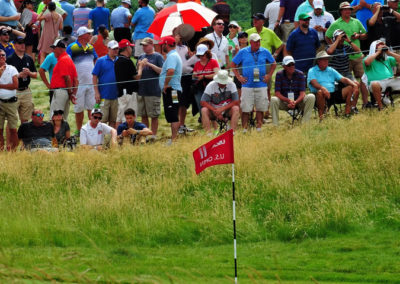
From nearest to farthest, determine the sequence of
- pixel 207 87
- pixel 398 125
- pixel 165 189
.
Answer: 1. pixel 165 189
2. pixel 398 125
3. pixel 207 87

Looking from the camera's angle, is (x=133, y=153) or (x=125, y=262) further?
(x=133, y=153)

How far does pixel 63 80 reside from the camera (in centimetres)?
1897

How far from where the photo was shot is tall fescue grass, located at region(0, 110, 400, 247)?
46.0 ft

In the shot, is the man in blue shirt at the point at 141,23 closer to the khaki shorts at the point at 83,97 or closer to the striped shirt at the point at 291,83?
the khaki shorts at the point at 83,97

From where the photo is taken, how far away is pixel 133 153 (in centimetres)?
1700

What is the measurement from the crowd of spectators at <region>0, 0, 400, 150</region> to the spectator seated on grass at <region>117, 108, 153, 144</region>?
0.06 feet

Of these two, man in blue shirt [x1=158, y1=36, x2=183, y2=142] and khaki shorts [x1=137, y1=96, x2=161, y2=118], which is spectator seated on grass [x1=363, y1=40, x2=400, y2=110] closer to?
man in blue shirt [x1=158, y1=36, x2=183, y2=142]

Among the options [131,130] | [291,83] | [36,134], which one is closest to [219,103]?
[291,83]

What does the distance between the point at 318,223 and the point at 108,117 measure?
6.48 meters

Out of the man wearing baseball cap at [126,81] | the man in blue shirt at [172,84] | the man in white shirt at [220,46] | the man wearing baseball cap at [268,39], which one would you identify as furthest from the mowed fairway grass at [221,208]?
the man wearing baseball cap at [268,39]

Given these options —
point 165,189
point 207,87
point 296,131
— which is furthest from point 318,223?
point 207,87

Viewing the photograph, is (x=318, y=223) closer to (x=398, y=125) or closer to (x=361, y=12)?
(x=398, y=125)

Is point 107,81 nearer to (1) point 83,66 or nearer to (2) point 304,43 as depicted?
(1) point 83,66

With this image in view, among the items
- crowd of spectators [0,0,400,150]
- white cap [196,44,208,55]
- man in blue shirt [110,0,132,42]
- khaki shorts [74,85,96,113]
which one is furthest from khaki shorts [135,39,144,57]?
white cap [196,44,208,55]
